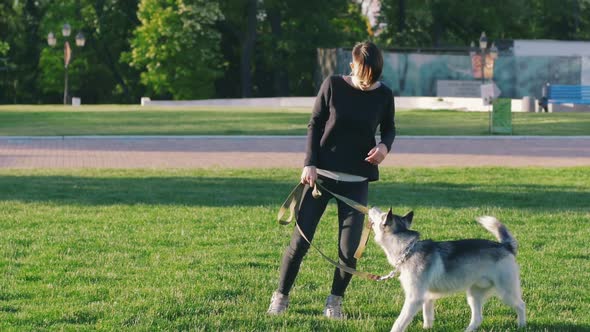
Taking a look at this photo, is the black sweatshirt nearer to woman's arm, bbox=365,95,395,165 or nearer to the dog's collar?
woman's arm, bbox=365,95,395,165

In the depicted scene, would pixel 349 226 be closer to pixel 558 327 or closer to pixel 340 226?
pixel 340 226

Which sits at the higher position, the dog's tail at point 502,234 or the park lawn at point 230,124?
the dog's tail at point 502,234

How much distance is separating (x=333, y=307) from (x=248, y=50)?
56.0m

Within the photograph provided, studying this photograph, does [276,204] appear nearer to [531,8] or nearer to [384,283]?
[384,283]

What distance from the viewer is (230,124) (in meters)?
30.9

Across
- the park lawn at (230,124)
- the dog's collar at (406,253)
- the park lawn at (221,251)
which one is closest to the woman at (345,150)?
the park lawn at (221,251)

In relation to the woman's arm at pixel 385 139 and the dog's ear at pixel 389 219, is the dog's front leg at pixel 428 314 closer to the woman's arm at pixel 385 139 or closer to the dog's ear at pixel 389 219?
the dog's ear at pixel 389 219

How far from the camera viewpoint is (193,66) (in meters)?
61.2

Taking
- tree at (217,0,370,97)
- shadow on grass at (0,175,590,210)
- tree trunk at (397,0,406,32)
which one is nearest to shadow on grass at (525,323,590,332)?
shadow on grass at (0,175,590,210)

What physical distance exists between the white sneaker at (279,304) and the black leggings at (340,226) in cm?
3

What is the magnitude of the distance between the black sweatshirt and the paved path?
1157 centimetres

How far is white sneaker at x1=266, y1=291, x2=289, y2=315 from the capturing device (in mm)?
6547

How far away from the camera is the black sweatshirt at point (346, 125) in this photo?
20.4 ft

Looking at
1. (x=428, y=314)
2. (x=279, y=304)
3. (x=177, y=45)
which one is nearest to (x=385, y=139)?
(x=428, y=314)
